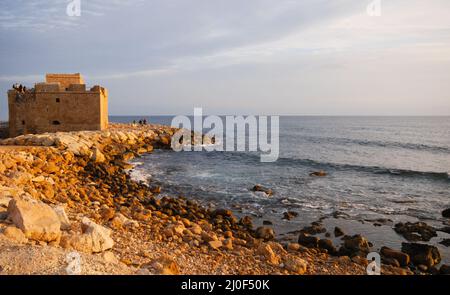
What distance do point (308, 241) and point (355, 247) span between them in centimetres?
121

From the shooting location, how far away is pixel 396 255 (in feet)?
26.6

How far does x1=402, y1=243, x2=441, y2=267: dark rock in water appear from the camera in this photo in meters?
8.01

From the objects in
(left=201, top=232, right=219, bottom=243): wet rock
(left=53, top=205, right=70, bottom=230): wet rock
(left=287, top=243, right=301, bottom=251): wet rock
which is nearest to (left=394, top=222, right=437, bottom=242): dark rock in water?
(left=287, top=243, right=301, bottom=251): wet rock

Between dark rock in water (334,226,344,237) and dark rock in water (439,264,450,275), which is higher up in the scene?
dark rock in water (334,226,344,237)

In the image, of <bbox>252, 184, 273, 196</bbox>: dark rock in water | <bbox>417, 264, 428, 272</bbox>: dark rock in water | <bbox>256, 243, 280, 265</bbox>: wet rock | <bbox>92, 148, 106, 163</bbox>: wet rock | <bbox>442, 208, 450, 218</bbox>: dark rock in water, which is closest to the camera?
<bbox>256, 243, 280, 265</bbox>: wet rock

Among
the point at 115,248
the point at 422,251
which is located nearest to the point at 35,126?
the point at 115,248

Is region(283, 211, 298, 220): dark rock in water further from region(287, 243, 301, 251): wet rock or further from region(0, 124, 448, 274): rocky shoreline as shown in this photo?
region(287, 243, 301, 251): wet rock

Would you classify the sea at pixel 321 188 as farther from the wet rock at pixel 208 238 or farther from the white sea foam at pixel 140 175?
the wet rock at pixel 208 238

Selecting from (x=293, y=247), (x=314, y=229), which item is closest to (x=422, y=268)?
(x=314, y=229)

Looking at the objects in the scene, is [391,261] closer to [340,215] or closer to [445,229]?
[340,215]

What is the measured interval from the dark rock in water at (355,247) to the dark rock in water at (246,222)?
2.74m

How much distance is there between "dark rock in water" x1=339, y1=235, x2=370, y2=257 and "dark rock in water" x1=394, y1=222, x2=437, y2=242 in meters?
1.81
